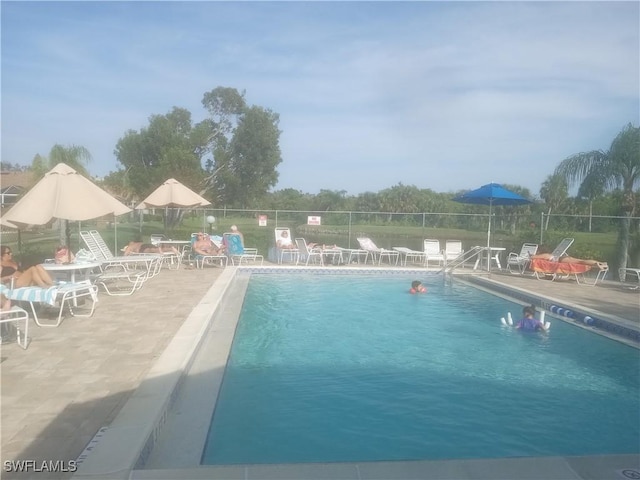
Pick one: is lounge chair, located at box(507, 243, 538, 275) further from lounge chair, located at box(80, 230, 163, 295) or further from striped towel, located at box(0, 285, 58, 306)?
striped towel, located at box(0, 285, 58, 306)

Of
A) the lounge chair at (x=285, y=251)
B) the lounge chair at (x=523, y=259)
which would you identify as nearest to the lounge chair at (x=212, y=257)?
the lounge chair at (x=285, y=251)

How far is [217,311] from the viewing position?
803 cm

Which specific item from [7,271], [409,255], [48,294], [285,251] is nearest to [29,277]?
[7,271]

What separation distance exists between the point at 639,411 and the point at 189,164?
2199cm

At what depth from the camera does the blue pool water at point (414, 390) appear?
417 cm

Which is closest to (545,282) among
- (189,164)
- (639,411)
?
(639,411)

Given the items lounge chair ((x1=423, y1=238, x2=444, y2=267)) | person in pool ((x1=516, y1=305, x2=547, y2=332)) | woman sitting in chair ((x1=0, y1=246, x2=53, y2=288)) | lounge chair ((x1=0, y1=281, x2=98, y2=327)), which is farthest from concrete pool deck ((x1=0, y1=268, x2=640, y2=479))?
lounge chair ((x1=423, y1=238, x2=444, y2=267))

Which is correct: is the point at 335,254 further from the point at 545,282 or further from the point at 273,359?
the point at 273,359

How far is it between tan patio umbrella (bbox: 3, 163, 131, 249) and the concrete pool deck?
1319mm

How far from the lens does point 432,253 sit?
49.8ft

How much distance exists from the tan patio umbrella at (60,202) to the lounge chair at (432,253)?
9.35 metres

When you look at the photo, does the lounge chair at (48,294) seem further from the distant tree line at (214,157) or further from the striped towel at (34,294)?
the distant tree line at (214,157)

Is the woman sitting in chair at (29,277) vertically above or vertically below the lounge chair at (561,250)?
below

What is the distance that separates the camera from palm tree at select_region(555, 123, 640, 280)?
13.3 metres
